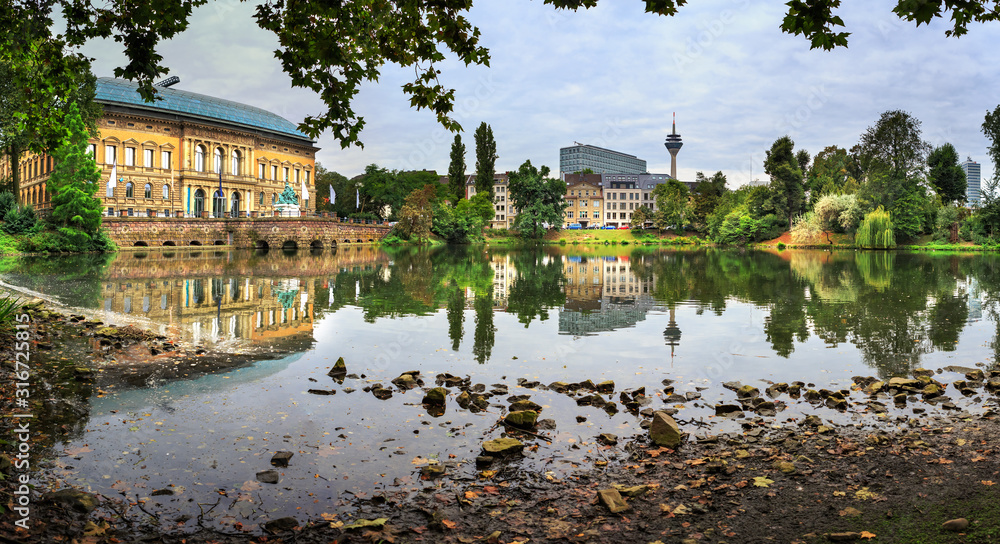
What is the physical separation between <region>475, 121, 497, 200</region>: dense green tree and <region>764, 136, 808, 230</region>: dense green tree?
43.1 metres

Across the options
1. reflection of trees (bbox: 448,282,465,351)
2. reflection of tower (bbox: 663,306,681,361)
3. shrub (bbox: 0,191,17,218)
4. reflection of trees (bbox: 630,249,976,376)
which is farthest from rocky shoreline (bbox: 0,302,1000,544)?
shrub (bbox: 0,191,17,218)

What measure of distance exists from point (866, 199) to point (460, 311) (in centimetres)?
7210

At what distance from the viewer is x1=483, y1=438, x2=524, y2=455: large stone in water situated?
7.09 m

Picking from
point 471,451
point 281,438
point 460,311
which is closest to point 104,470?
point 281,438

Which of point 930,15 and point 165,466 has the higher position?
point 930,15

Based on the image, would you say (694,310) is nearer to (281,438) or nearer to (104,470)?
(281,438)

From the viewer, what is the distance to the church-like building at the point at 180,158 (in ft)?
244

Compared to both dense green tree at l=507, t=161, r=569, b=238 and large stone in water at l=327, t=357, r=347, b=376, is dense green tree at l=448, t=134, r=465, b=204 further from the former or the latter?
large stone in water at l=327, t=357, r=347, b=376

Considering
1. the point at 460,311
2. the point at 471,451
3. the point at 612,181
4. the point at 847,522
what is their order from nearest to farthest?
1. the point at 847,522
2. the point at 471,451
3. the point at 460,311
4. the point at 612,181

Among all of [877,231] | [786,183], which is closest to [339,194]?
[786,183]

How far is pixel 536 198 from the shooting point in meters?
108

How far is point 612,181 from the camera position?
6309 inches

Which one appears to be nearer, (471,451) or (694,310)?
(471,451)

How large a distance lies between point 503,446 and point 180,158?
85.1m
